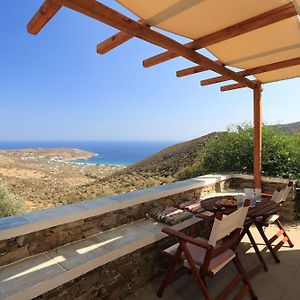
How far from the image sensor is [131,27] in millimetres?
2609

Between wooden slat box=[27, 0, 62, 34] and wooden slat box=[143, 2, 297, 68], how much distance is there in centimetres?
168

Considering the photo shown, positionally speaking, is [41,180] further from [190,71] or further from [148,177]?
[190,71]

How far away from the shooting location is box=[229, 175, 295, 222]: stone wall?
16.2ft

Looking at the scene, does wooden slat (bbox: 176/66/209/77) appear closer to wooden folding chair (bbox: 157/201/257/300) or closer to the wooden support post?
the wooden support post

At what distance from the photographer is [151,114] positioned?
95.3 meters

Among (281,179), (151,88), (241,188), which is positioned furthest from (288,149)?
(151,88)

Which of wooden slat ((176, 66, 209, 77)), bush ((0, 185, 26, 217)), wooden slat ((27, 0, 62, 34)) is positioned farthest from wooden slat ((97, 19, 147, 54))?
bush ((0, 185, 26, 217))

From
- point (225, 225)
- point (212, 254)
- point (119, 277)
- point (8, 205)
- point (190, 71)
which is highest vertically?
point (190, 71)

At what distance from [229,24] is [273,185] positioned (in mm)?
3399

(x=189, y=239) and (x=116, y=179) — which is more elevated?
(x=189, y=239)

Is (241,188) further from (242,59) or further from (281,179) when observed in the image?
(242,59)

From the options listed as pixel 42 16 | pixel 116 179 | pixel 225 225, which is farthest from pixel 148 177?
pixel 42 16

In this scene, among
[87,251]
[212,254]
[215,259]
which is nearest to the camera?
[212,254]

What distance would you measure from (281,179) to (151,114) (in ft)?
299
